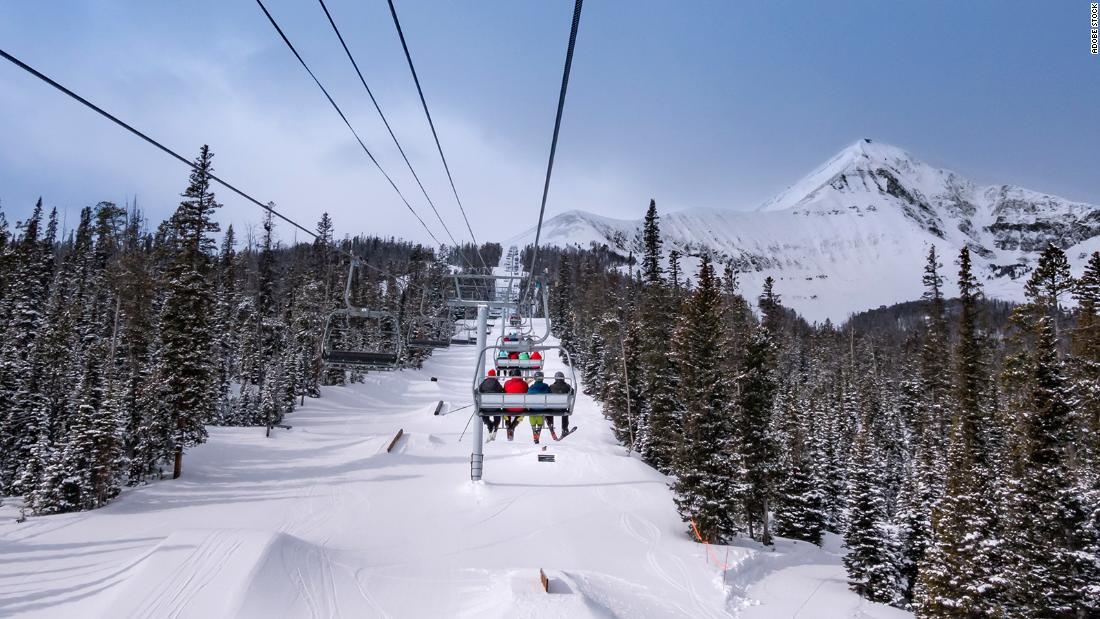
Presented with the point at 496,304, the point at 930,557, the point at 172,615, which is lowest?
the point at 930,557

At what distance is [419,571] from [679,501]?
39.8ft

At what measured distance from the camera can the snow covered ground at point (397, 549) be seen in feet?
46.9

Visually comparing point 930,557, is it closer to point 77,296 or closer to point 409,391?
point 409,391

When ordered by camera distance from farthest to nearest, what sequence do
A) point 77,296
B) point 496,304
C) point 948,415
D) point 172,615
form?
point 77,296 < point 948,415 < point 496,304 < point 172,615

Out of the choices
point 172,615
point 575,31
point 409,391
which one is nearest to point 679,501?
point 172,615

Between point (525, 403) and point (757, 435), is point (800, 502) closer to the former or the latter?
point (757, 435)

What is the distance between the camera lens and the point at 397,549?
2027 cm

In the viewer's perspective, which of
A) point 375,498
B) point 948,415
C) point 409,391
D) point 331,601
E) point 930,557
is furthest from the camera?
point 409,391

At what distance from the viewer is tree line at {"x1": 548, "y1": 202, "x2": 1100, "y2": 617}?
2103cm

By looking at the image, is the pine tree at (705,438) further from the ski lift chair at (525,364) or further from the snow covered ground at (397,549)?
the ski lift chair at (525,364)

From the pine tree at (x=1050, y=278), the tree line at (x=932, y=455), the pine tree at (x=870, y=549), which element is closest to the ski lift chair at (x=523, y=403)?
the tree line at (x=932, y=455)

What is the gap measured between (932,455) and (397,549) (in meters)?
32.1

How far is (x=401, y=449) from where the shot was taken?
126ft

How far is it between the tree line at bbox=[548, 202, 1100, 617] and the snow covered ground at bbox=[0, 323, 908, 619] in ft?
9.35
